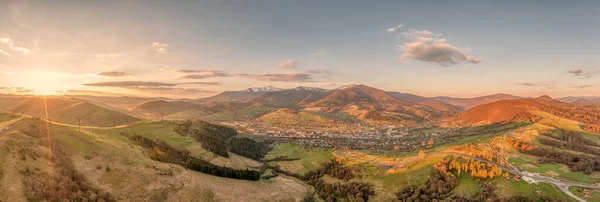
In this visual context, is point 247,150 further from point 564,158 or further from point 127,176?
point 564,158

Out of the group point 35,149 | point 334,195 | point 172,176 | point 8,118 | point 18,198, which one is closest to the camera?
point 18,198

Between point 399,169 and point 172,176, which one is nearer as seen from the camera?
point 172,176

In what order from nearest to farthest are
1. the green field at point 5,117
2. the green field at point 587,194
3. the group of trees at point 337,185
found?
the green field at point 587,194
the green field at point 5,117
the group of trees at point 337,185

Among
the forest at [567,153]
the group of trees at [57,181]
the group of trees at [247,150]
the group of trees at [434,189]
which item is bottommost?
the group of trees at [247,150]

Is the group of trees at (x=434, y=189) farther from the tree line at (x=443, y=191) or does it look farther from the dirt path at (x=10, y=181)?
the dirt path at (x=10, y=181)

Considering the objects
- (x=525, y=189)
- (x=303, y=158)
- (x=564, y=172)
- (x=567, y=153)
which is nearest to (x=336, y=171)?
(x=303, y=158)

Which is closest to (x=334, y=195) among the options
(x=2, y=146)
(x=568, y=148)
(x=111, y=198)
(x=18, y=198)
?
(x=111, y=198)

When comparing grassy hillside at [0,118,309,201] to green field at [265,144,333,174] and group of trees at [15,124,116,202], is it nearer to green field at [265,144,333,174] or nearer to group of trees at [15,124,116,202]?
group of trees at [15,124,116,202]

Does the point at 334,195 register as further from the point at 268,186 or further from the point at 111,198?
the point at 111,198

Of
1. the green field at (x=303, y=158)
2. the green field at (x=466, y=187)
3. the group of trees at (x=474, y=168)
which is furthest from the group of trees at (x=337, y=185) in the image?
the group of trees at (x=474, y=168)
